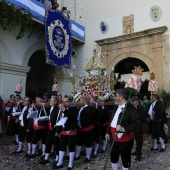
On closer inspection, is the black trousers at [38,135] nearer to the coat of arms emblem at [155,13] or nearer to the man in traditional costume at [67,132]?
the man in traditional costume at [67,132]

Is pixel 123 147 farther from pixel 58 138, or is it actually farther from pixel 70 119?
pixel 58 138

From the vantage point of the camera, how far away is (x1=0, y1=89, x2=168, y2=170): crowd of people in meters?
4.12

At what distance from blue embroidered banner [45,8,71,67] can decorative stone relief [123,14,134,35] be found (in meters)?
3.20

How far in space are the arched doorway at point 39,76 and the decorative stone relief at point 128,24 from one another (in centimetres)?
514

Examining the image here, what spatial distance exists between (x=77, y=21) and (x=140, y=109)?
10.6m

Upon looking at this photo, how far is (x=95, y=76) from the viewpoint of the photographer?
29.3 ft

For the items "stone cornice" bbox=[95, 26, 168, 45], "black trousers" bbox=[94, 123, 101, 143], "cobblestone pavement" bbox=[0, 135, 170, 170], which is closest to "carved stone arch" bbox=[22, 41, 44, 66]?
"stone cornice" bbox=[95, 26, 168, 45]

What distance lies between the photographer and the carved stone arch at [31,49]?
11.7 metres

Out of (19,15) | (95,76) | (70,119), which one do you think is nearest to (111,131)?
(70,119)

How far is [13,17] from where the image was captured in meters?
9.97

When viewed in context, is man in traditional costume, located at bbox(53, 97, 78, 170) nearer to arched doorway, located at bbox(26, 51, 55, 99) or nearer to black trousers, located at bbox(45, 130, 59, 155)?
black trousers, located at bbox(45, 130, 59, 155)

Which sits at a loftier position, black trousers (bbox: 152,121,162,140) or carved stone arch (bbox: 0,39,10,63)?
carved stone arch (bbox: 0,39,10,63)

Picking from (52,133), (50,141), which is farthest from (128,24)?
(50,141)

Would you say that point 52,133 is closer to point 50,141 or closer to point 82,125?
point 50,141
